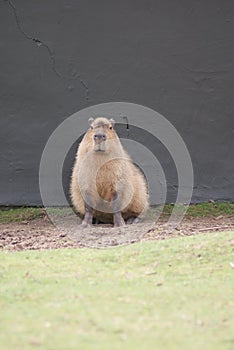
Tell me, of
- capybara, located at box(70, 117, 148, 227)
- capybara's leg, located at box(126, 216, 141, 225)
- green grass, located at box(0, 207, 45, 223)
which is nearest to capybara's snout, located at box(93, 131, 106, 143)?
capybara, located at box(70, 117, 148, 227)

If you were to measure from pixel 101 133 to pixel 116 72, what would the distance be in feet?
3.30

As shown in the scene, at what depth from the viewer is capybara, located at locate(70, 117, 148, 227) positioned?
689 centimetres

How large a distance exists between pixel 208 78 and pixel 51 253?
3041 millimetres

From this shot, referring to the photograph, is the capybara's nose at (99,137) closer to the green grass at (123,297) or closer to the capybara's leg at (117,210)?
the capybara's leg at (117,210)

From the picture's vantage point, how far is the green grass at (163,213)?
7.45 meters

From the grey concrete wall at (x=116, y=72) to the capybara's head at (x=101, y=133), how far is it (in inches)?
26.6

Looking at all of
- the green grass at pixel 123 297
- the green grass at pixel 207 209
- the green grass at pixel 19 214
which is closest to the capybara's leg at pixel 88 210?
the green grass at pixel 19 214

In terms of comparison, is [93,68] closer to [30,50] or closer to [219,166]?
[30,50]

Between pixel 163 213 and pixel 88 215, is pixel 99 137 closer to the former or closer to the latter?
pixel 88 215

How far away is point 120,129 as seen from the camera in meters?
7.57

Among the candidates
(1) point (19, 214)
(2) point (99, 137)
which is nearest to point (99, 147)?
(2) point (99, 137)

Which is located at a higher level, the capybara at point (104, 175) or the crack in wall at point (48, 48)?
the crack in wall at point (48, 48)

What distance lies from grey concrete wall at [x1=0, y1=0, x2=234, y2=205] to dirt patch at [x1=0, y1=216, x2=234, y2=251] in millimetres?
525

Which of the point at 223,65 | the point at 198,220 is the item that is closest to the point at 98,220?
the point at 198,220
